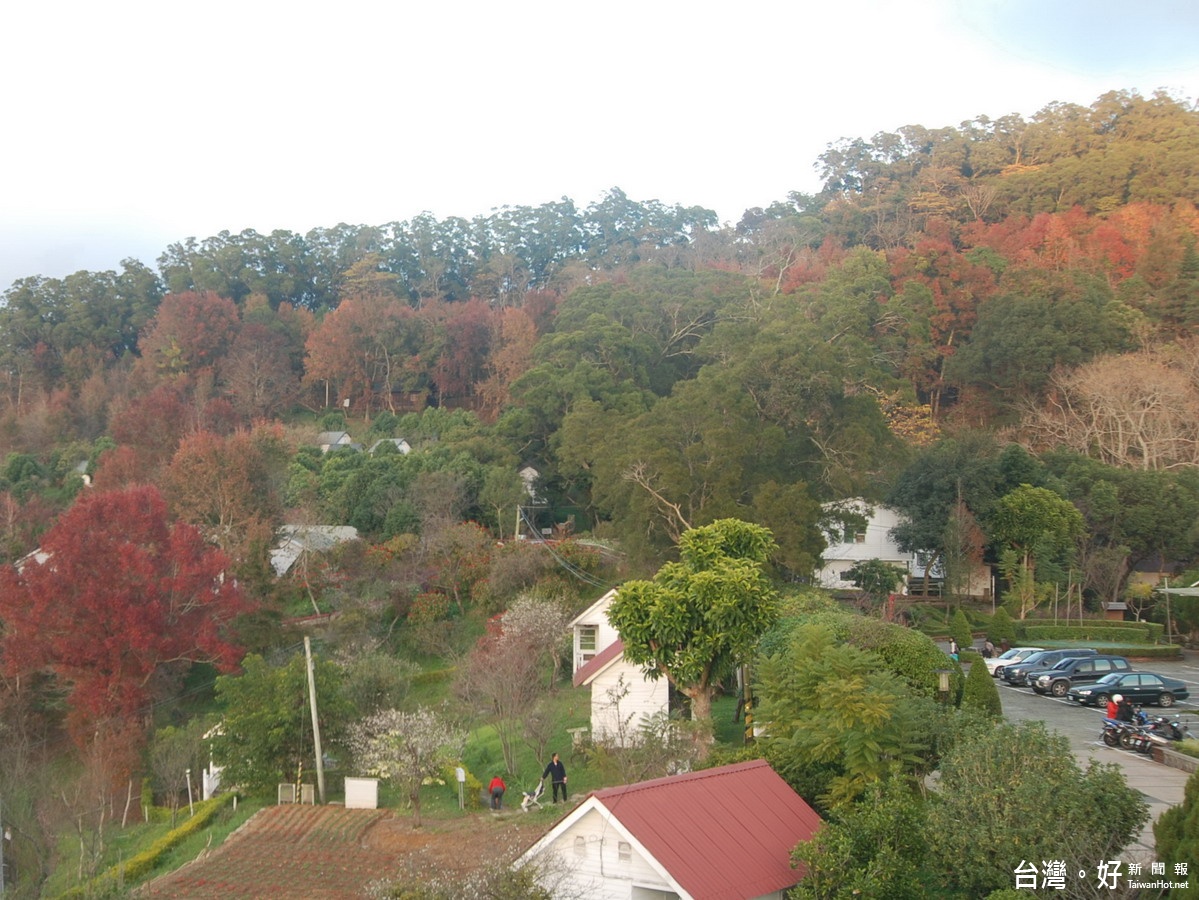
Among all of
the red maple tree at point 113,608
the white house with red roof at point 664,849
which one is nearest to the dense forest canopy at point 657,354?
the red maple tree at point 113,608

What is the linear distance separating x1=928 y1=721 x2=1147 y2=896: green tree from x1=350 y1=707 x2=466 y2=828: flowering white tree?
1143cm

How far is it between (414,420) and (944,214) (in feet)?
122

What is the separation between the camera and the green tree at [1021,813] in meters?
12.3

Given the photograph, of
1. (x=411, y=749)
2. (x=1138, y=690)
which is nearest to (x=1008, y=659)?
(x=1138, y=690)

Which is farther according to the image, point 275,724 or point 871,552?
point 871,552

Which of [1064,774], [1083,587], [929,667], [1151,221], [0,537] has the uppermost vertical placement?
[1151,221]

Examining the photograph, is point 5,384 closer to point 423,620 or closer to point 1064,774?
point 423,620

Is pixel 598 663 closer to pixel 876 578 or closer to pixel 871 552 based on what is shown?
pixel 876 578

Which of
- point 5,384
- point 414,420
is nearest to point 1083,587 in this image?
point 414,420

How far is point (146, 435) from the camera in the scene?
174 ft

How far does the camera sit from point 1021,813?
12570 mm

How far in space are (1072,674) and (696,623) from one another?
40.5 ft

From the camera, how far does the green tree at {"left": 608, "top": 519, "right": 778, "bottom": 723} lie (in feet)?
71.3

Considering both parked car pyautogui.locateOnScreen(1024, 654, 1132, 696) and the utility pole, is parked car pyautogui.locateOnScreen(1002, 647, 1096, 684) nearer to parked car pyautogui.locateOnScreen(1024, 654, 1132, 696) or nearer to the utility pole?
parked car pyautogui.locateOnScreen(1024, 654, 1132, 696)
